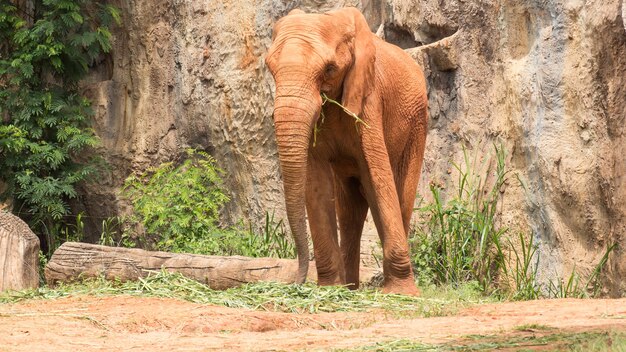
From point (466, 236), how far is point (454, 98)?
1954 mm

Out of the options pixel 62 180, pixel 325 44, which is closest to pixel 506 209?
pixel 325 44

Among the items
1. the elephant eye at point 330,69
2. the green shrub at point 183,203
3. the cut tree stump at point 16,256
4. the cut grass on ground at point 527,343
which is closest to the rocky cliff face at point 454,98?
the green shrub at point 183,203

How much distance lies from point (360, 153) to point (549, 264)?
288 centimetres

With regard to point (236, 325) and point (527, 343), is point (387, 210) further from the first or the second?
point (527, 343)

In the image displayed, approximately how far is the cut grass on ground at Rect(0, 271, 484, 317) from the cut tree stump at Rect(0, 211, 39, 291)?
506 millimetres

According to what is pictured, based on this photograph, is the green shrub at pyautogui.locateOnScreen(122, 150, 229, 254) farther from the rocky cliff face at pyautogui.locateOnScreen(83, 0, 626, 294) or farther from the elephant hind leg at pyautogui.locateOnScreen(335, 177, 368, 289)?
the elephant hind leg at pyautogui.locateOnScreen(335, 177, 368, 289)

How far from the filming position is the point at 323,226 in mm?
9766

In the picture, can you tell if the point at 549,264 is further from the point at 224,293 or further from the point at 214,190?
the point at 214,190

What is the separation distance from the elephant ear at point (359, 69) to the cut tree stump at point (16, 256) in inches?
132

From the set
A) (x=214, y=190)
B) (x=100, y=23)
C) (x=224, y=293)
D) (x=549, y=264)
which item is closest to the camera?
(x=224, y=293)

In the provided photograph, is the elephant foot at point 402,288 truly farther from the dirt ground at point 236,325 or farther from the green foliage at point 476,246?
the green foliage at point 476,246

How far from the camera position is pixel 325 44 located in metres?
9.22

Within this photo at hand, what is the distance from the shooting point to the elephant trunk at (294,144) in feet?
28.8

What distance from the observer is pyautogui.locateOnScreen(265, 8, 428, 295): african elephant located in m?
8.85
